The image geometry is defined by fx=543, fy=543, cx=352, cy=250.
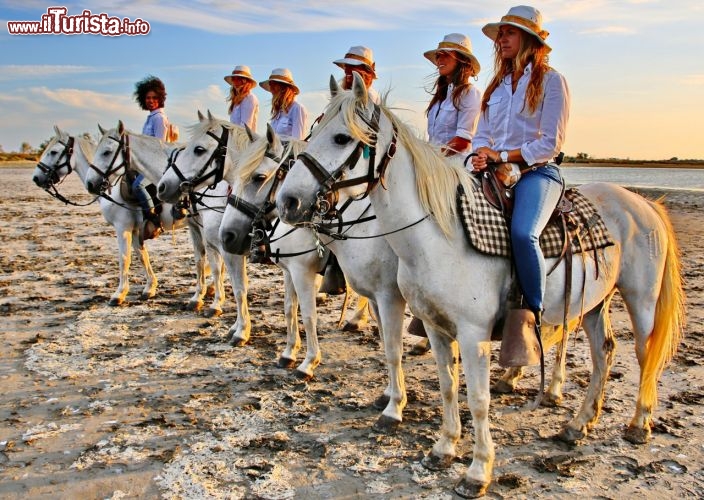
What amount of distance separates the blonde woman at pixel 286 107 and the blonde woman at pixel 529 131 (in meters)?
3.36

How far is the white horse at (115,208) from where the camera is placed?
823 centimetres

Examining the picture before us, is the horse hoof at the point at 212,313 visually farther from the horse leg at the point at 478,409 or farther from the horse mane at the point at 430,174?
the horse mane at the point at 430,174

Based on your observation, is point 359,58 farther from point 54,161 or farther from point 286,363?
point 54,161

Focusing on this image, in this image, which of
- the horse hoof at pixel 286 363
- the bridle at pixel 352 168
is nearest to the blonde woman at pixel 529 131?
the bridle at pixel 352 168

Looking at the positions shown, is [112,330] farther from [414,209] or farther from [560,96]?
[560,96]

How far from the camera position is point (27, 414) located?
4645 mm

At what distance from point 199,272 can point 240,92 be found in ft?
8.92

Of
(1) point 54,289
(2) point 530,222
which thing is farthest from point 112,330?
(2) point 530,222

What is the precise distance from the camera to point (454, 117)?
197 inches

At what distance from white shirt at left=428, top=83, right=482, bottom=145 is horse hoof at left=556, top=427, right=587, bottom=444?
101 inches

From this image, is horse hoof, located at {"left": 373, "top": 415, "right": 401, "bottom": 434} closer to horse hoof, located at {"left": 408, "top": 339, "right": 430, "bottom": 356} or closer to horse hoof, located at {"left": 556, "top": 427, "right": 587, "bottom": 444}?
horse hoof, located at {"left": 556, "top": 427, "right": 587, "bottom": 444}

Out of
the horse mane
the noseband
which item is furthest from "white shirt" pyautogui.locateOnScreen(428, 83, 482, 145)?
the noseband

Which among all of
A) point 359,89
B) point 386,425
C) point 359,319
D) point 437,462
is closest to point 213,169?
point 359,319

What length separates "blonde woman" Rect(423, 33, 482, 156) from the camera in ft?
15.7
